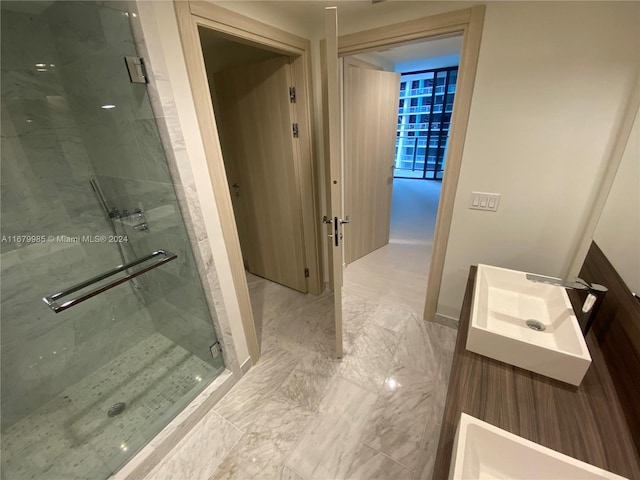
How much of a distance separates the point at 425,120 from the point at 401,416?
644 centimetres

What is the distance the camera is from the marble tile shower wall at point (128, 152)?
1195 millimetres

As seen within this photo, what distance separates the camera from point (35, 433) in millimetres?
1426

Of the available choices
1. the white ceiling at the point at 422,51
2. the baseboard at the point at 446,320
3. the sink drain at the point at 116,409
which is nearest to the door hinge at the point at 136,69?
the sink drain at the point at 116,409

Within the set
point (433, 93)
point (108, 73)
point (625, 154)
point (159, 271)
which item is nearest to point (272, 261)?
point (159, 271)

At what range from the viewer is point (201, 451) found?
1.41 m

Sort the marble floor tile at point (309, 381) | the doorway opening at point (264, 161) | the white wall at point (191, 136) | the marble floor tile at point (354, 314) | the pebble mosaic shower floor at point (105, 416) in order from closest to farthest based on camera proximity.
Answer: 1. the white wall at point (191, 136)
2. the pebble mosaic shower floor at point (105, 416)
3. the marble floor tile at point (309, 381)
4. the doorway opening at point (264, 161)
5. the marble floor tile at point (354, 314)

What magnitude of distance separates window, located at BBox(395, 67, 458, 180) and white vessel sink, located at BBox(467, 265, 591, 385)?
15.5 ft

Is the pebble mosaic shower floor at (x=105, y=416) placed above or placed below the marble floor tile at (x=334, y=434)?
above

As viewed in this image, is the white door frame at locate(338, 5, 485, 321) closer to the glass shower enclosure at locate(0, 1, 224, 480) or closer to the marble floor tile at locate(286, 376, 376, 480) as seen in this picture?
the marble floor tile at locate(286, 376, 376, 480)

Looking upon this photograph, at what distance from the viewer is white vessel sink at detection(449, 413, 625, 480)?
0.65m

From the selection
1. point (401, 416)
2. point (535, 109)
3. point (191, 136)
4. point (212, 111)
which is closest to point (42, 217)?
point (191, 136)

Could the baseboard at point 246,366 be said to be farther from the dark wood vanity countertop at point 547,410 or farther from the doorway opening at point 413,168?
the dark wood vanity countertop at point 547,410

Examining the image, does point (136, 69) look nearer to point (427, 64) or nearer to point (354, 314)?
point (354, 314)

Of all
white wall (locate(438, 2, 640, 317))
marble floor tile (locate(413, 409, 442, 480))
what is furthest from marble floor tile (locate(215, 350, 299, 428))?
white wall (locate(438, 2, 640, 317))
